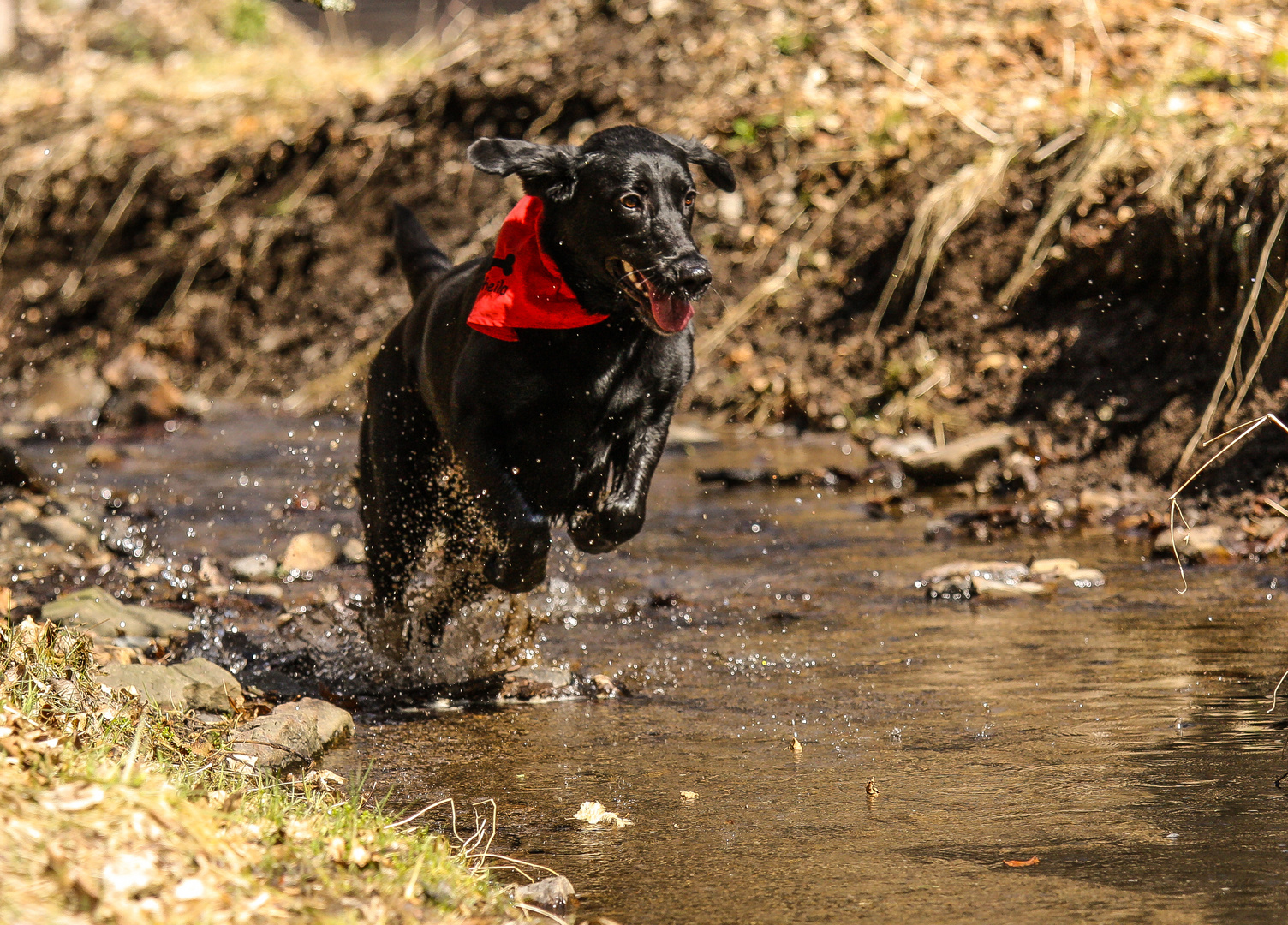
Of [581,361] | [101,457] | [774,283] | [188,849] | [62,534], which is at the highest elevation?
[581,361]

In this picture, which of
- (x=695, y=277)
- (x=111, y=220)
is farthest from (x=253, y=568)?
(x=111, y=220)

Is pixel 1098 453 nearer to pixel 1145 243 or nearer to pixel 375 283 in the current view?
pixel 1145 243

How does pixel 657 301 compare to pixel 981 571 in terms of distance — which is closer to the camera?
pixel 657 301

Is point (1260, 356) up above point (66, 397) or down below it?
above

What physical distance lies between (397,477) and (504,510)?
826mm

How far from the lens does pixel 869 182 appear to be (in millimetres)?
8727

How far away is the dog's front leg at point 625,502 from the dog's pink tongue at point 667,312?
0.54 m

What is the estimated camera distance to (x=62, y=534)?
592 cm

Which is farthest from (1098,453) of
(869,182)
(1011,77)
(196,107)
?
(196,107)

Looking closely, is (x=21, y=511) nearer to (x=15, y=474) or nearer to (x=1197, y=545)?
(x=15, y=474)

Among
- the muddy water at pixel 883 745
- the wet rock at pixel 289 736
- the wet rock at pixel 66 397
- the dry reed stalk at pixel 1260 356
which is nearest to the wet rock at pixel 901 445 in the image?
the muddy water at pixel 883 745

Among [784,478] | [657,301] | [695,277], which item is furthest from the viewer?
[784,478]

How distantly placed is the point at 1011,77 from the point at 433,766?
719 centimetres

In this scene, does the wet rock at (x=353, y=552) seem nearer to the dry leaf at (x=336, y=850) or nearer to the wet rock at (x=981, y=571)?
the wet rock at (x=981, y=571)
